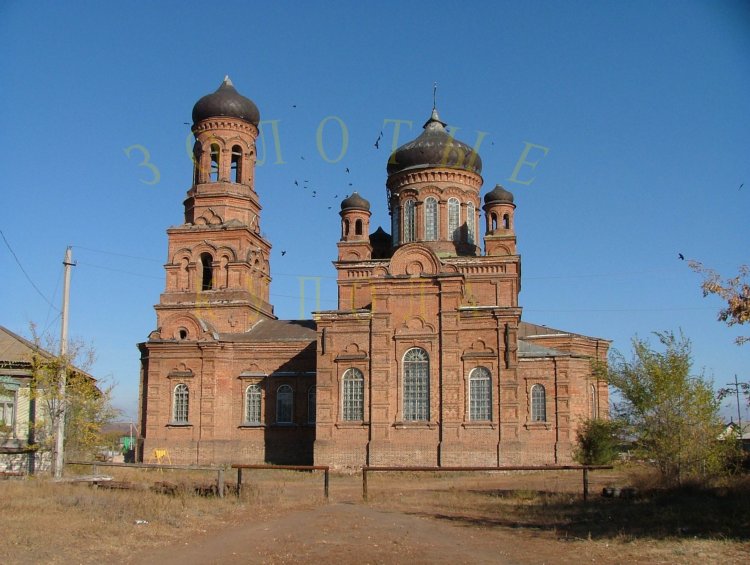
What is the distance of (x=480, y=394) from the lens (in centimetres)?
2944

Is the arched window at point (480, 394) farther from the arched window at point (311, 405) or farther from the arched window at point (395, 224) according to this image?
the arched window at point (395, 224)

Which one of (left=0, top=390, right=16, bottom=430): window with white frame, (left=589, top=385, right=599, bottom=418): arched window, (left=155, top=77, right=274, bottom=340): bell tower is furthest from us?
(left=155, top=77, right=274, bottom=340): bell tower

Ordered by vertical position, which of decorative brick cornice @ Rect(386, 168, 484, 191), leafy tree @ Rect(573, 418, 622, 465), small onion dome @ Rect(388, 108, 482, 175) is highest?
small onion dome @ Rect(388, 108, 482, 175)

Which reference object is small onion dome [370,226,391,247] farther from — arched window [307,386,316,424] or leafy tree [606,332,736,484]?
leafy tree [606,332,736,484]

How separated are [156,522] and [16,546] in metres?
3.02

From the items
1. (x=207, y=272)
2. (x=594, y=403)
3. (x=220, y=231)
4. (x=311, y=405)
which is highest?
(x=220, y=231)

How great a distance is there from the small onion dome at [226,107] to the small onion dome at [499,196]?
10.8 meters

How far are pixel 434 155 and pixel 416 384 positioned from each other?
12.1 m

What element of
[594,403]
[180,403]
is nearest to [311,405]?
[180,403]

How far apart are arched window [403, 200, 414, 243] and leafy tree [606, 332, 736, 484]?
18.7 m

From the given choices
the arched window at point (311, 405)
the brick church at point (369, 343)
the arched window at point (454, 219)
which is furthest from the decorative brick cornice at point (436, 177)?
the arched window at point (311, 405)

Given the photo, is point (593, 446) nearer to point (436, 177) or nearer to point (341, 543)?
point (436, 177)

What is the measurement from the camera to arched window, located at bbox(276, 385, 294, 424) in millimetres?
33875

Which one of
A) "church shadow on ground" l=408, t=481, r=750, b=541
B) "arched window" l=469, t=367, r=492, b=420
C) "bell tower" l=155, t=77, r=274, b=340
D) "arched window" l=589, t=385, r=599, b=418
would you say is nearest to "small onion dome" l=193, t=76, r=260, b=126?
"bell tower" l=155, t=77, r=274, b=340
